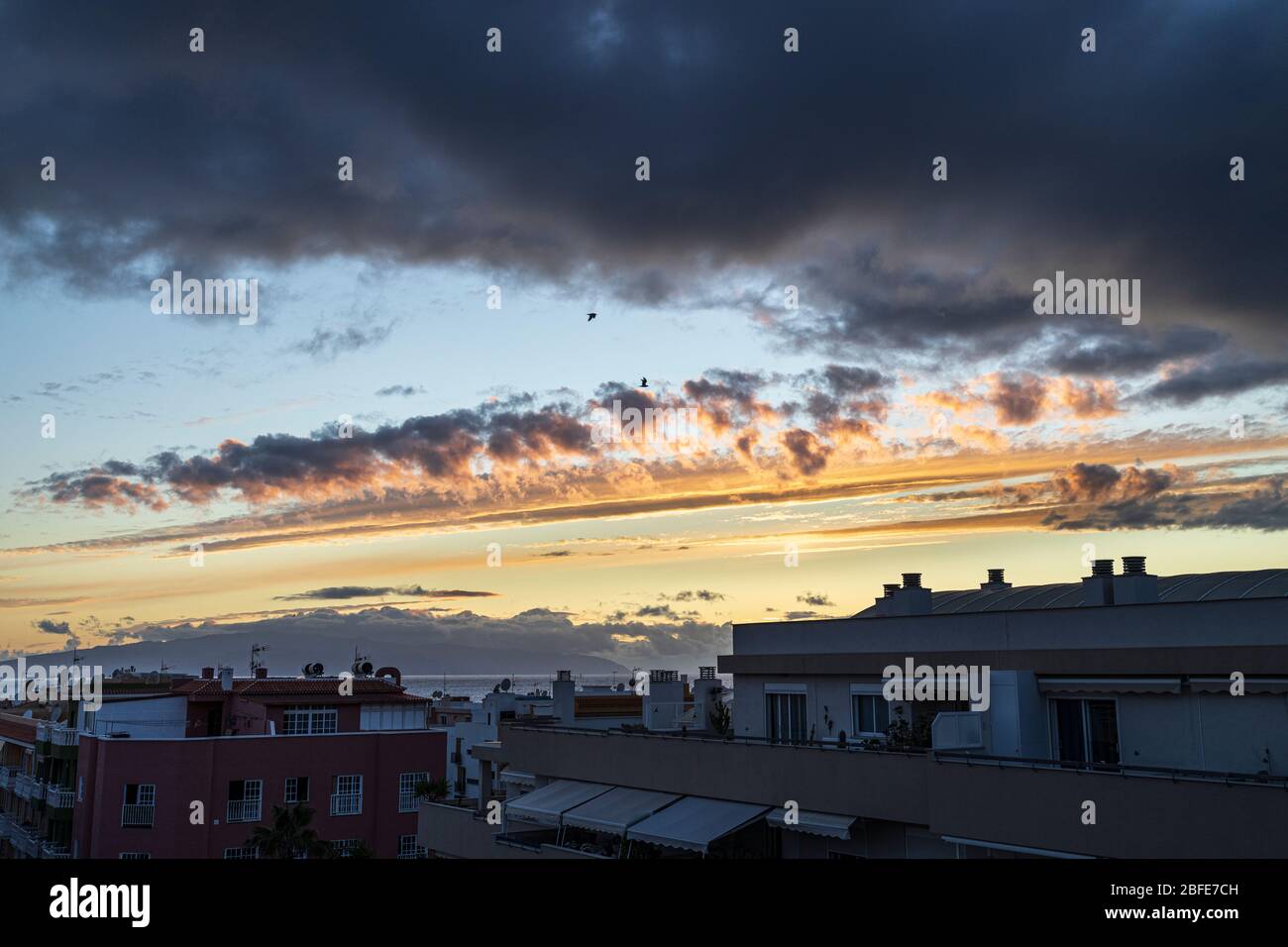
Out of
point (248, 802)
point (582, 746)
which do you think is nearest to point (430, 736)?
point (248, 802)

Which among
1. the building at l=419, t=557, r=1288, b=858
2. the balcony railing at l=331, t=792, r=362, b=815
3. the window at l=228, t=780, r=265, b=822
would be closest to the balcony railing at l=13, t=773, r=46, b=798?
the window at l=228, t=780, r=265, b=822

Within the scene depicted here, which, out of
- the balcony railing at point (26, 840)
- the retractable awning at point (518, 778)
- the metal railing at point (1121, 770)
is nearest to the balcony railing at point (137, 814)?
the balcony railing at point (26, 840)

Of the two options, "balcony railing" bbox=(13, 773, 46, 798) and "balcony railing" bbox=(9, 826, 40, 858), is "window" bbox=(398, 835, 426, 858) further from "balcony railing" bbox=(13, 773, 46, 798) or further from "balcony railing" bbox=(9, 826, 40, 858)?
"balcony railing" bbox=(13, 773, 46, 798)

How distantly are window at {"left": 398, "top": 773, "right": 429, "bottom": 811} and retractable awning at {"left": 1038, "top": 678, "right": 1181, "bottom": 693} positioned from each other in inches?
1613

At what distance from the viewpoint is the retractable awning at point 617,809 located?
2552 centimetres

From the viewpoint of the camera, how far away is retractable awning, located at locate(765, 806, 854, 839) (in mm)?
21656

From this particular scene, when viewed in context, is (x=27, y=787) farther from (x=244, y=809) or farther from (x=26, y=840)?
(x=244, y=809)

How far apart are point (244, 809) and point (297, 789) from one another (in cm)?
272

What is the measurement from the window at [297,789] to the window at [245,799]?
135 cm
